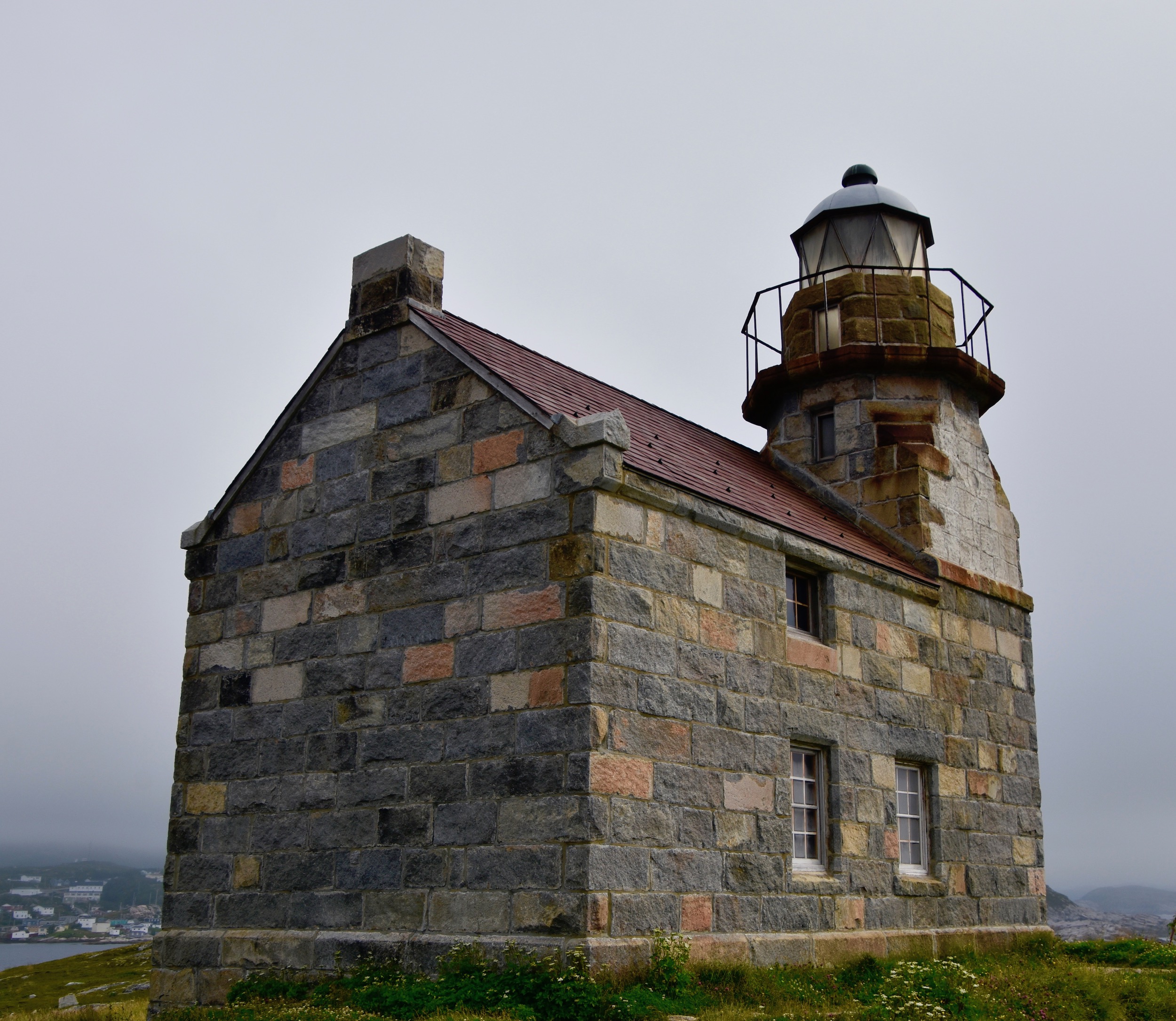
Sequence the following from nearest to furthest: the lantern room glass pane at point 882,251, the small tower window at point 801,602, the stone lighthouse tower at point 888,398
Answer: the small tower window at point 801,602, the stone lighthouse tower at point 888,398, the lantern room glass pane at point 882,251

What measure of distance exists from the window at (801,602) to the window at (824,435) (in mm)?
4312

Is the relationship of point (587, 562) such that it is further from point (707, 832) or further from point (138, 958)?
point (138, 958)

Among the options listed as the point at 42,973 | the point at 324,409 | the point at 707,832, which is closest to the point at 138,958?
the point at 42,973

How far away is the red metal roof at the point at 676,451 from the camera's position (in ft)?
35.1

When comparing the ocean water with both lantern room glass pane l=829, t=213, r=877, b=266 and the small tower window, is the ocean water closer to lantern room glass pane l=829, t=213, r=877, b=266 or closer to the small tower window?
lantern room glass pane l=829, t=213, r=877, b=266

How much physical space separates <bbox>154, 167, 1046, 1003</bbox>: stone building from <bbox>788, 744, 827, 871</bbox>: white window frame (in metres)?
0.03

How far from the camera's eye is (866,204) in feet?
56.8

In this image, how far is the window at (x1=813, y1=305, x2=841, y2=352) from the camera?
16.7m

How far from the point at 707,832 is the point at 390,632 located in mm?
3308

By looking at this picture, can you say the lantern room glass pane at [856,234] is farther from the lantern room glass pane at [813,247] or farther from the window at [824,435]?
the window at [824,435]

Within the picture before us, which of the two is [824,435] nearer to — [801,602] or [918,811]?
[801,602]

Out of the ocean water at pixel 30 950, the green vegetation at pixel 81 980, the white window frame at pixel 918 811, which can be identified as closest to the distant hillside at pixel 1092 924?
the white window frame at pixel 918 811

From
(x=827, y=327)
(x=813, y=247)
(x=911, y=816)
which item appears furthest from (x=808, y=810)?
(x=813, y=247)

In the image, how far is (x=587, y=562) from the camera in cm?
916
